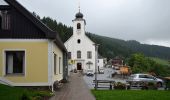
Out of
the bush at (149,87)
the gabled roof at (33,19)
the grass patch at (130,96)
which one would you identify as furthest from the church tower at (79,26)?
the grass patch at (130,96)

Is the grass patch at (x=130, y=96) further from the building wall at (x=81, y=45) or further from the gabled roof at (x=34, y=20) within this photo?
the building wall at (x=81, y=45)

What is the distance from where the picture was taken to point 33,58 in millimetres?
24531

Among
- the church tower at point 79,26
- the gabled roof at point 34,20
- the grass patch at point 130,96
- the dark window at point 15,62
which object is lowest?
the grass patch at point 130,96

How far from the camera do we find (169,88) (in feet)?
99.6

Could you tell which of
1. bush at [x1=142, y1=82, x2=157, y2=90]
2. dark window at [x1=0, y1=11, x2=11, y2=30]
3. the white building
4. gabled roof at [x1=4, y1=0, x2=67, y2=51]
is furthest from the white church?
gabled roof at [x1=4, y1=0, x2=67, y2=51]

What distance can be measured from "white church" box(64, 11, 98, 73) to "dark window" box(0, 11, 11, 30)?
225 feet

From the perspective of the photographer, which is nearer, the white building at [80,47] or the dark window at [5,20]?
the dark window at [5,20]

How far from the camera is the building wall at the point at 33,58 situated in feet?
79.8

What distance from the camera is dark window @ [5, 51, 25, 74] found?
2456cm

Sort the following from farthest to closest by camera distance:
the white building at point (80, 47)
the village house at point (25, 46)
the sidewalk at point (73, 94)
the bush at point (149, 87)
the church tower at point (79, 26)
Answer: the white building at point (80, 47) → the church tower at point (79, 26) → the bush at point (149, 87) → the village house at point (25, 46) → the sidewalk at point (73, 94)

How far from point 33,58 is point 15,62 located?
1.26 m

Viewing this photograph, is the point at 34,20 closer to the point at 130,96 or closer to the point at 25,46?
the point at 25,46

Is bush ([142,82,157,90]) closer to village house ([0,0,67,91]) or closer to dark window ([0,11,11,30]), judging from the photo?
village house ([0,0,67,91])

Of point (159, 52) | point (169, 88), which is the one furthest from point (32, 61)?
point (159, 52)
